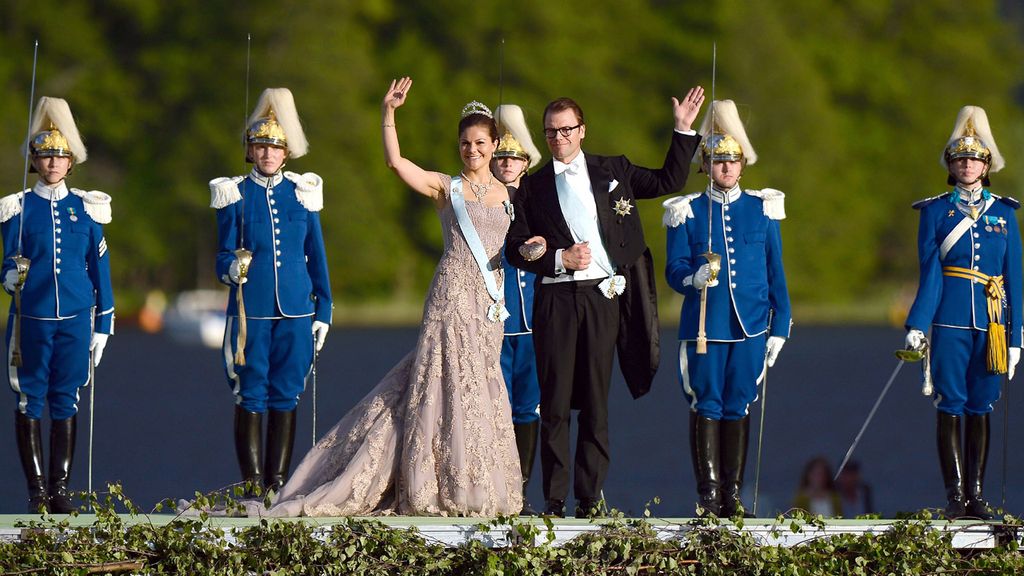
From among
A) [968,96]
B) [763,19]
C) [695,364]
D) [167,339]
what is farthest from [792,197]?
[695,364]

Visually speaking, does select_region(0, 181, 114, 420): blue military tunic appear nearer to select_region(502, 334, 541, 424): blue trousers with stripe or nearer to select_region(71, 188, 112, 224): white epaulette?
select_region(71, 188, 112, 224): white epaulette

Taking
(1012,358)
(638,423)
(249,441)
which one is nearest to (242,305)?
(249,441)

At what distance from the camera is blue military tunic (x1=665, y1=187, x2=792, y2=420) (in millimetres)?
10188

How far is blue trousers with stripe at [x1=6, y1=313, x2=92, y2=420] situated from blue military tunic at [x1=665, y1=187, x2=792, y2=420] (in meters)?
2.78

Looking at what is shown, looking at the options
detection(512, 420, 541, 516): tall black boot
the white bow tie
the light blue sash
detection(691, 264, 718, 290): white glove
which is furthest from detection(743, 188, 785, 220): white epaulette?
detection(512, 420, 541, 516): tall black boot

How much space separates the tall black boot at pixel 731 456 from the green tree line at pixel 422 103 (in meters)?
34.7

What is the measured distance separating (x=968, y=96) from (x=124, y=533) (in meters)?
55.5

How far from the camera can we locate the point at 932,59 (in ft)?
206

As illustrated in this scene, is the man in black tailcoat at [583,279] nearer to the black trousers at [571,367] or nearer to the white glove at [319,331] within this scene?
the black trousers at [571,367]

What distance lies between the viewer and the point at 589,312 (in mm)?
9430

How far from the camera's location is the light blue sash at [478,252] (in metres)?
9.61

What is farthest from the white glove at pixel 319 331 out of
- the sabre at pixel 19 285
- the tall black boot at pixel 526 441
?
the sabre at pixel 19 285

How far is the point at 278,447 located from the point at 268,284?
2.54 feet

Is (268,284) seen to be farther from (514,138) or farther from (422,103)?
(422,103)
